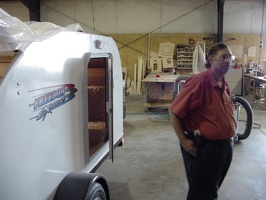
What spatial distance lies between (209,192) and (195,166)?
24cm

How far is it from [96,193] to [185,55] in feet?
28.1

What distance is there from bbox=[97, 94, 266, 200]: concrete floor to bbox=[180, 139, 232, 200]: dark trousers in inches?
41.0

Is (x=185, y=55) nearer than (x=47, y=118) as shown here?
No

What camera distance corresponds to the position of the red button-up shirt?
6.24 feet

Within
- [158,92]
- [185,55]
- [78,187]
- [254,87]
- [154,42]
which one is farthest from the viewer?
[154,42]

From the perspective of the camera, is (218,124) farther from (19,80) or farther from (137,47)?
(137,47)

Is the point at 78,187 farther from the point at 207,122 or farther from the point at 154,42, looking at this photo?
the point at 154,42

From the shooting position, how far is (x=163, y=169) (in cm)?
372

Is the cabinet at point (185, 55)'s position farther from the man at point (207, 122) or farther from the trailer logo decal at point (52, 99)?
the trailer logo decal at point (52, 99)

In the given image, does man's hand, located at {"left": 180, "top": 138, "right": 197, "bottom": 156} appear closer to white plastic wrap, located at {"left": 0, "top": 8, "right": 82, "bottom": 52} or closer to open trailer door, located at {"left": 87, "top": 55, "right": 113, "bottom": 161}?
white plastic wrap, located at {"left": 0, "top": 8, "right": 82, "bottom": 52}

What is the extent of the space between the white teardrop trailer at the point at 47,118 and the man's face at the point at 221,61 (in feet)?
3.46

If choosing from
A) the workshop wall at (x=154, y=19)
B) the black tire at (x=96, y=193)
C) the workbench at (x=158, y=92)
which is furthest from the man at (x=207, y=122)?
the workshop wall at (x=154, y=19)

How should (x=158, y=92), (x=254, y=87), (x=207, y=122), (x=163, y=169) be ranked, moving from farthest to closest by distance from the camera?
1. (x=254, y=87)
2. (x=158, y=92)
3. (x=163, y=169)
4. (x=207, y=122)

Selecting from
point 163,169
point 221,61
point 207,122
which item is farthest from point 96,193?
point 163,169
